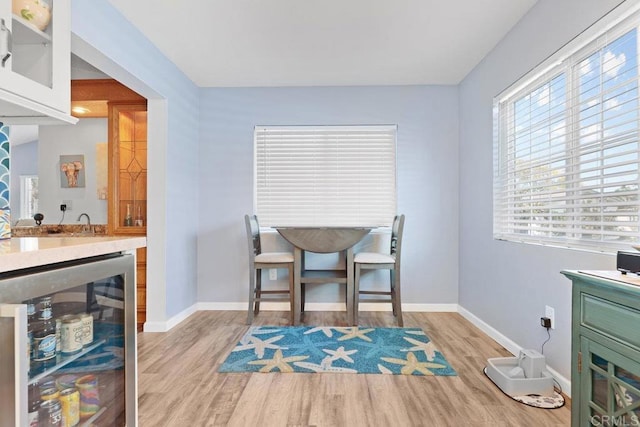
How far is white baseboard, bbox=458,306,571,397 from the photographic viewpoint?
1798 millimetres

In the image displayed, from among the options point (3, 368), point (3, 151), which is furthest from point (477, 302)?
point (3, 151)

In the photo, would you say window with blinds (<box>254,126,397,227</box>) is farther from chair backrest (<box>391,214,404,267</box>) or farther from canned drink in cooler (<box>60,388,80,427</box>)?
canned drink in cooler (<box>60,388,80,427</box>)

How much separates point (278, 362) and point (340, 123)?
7.66 ft

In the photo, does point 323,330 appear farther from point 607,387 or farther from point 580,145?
point 580,145

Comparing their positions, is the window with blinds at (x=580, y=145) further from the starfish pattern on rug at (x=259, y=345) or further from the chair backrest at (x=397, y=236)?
the starfish pattern on rug at (x=259, y=345)

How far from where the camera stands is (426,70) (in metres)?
3.06

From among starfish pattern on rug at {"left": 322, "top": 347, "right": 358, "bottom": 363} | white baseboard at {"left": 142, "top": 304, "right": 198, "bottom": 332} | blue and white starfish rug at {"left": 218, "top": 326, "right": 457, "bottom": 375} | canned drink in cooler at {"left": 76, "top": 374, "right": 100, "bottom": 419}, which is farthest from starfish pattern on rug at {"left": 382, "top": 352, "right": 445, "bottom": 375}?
white baseboard at {"left": 142, "top": 304, "right": 198, "bottom": 332}

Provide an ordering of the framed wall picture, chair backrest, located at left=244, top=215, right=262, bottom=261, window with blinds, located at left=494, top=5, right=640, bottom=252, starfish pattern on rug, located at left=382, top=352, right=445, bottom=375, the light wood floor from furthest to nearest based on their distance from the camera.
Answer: the framed wall picture
chair backrest, located at left=244, top=215, right=262, bottom=261
starfish pattern on rug, located at left=382, top=352, right=445, bottom=375
the light wood floor
window with blinds, located at left=494, top=5, right=640, bottom=252

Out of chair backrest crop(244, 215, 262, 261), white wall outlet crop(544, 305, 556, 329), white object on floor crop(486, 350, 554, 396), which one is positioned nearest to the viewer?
white object on floor crop(486, 350, 554, 396)

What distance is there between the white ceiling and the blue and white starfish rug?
2296 mm

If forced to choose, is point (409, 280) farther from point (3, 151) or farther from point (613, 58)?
point (3, 151)

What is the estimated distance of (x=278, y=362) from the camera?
219cm

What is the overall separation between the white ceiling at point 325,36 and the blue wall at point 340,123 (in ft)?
0.66

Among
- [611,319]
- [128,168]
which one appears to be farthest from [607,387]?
[128,168]
